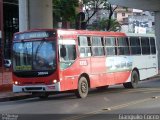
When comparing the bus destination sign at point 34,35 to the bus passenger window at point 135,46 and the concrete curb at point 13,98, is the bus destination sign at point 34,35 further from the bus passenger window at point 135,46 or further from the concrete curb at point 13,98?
the bus passenger window at point 135,46

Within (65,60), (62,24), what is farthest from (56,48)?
(62,24)

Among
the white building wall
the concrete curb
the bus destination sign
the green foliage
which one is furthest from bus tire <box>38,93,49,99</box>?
the green foliage

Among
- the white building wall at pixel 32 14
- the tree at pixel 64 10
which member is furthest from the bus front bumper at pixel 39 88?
the tree at pixel 64 10

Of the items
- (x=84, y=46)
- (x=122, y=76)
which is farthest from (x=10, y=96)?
(x=122, y=76)

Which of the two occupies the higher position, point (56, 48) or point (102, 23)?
point (102, 23)

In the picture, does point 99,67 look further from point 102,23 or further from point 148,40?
point 102,23

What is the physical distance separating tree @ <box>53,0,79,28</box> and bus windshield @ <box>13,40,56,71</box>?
2805 cm

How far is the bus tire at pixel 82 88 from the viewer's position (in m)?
20.6

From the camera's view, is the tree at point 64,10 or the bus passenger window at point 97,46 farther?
the tree at point 64,10

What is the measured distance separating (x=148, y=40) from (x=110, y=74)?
539cm

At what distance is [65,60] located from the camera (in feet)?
65.5

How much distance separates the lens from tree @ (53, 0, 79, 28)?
48.6m

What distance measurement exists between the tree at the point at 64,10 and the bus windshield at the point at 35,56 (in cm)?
2805

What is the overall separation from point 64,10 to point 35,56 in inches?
1161
